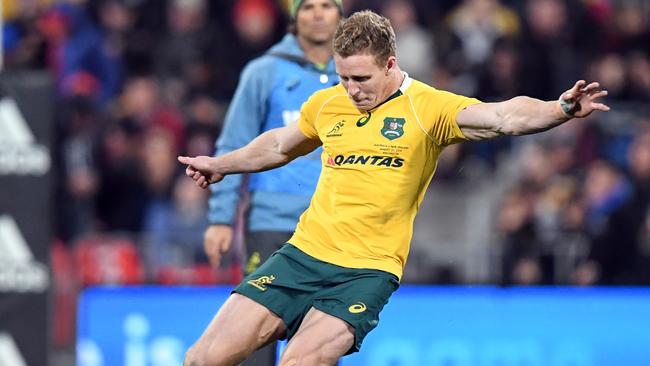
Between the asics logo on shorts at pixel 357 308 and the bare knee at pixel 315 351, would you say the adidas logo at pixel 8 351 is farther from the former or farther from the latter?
the asics logo on shorts at pixel 357 308

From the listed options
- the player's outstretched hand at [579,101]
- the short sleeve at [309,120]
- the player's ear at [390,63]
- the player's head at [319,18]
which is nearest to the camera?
the player's outstretched hand at [579,101]

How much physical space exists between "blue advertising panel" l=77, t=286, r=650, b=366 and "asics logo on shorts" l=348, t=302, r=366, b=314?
4.59 metres

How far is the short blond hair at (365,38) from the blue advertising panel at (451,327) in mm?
4848

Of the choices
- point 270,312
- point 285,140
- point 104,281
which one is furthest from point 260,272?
point 104,281

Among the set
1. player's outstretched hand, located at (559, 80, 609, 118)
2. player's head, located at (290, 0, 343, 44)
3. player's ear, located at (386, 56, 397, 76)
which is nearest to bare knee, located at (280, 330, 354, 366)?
player's ear, located at (386, 56, 397, 76)

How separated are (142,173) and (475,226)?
11.0 ft

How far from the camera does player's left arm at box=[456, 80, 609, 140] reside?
631cm

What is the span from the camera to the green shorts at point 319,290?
6.91 m

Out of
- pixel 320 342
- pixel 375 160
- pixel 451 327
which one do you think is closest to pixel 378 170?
pixel 375 160

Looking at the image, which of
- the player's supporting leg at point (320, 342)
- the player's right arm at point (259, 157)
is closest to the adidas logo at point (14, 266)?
the player's right arm at point (259, 157)

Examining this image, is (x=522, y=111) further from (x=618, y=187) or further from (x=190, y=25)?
(x=190, y=25)

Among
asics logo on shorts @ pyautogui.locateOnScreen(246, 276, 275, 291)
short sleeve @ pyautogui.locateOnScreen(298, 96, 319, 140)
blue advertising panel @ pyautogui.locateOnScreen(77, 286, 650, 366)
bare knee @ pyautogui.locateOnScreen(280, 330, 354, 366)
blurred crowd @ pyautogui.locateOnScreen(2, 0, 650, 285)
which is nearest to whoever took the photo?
bare knee @ pyautogui.locateOnScreen(280, 330, 354, 366)

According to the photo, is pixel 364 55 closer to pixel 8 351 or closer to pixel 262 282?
pixel 262 282

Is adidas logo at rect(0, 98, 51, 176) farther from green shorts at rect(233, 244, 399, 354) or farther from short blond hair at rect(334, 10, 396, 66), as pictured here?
short blond hair at rect(334, 10, 396, 66)
